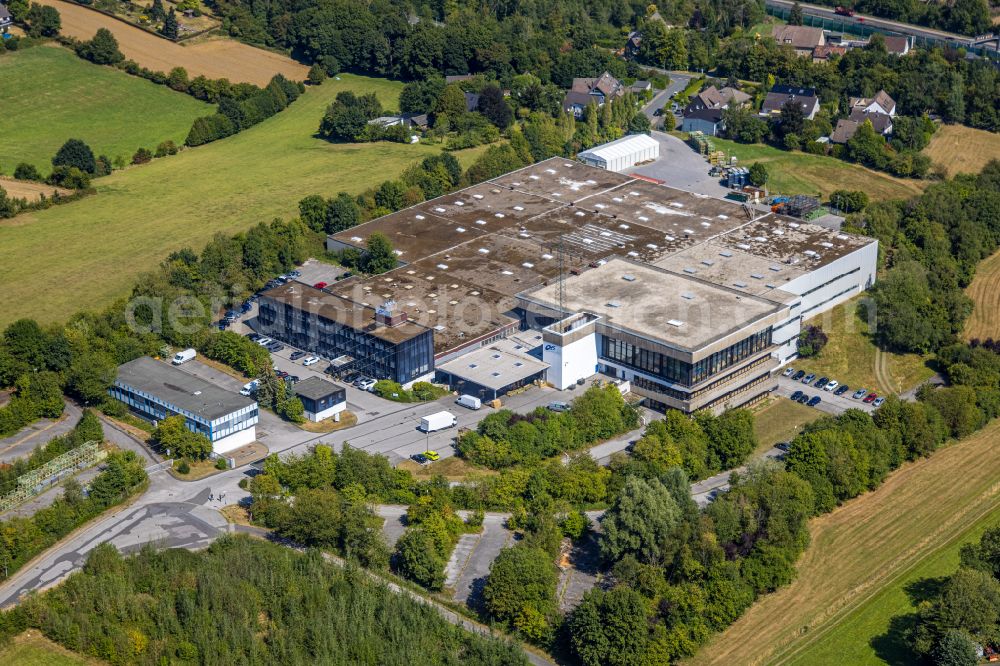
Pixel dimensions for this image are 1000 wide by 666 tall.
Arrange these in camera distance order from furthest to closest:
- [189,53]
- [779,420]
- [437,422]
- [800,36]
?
[800,36] → [189,53] → [779,420] → [437,422]

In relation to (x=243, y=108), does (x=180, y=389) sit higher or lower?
lower

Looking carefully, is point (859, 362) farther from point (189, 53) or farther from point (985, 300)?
point (189, 53)

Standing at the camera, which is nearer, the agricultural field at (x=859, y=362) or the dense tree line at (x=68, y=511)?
the dense tree line at (x=68, y=511)

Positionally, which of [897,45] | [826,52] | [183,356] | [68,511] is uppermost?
[897,45]

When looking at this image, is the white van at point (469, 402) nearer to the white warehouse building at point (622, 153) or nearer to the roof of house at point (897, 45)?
the white warehouse building at point (622, 153)

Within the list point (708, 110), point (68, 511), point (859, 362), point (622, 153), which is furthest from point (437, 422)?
A: point (708, 110)

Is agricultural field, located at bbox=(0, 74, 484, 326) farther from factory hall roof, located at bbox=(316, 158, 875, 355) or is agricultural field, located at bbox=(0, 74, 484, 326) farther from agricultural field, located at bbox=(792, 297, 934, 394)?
agricultural field, located at bbox=(792, 297, 934, 394)

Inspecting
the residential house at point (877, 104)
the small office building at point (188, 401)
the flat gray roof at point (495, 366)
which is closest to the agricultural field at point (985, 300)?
the residential house at point (877, 104)
